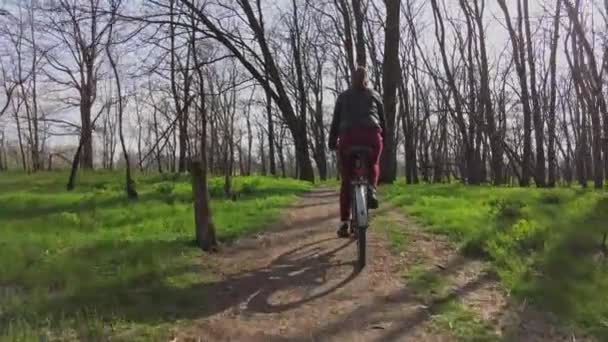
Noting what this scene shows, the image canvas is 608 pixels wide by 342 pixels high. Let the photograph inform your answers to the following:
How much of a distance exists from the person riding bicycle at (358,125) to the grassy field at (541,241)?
143 centimetres

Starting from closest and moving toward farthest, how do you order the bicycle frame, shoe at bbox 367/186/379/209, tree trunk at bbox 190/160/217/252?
the bicycle frame
shoe at bbox 367/186/379/209
tree trunk at bbox 190/160/217/252

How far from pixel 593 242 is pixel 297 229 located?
368cm

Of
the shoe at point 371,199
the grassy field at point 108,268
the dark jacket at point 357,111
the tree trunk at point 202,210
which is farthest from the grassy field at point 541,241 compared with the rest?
the tree trunk at point 202,210

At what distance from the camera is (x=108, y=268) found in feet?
18.4

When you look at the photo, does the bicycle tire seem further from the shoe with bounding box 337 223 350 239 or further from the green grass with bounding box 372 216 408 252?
the shoe with bounding box 337 223 350 239

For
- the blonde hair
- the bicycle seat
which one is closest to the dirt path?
the bicycle seat

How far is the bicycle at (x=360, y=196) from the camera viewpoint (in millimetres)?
5559

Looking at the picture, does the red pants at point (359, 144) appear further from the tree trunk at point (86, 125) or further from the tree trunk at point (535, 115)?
the tree trunk at point (535, 115)

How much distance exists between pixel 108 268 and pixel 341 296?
2.37 m

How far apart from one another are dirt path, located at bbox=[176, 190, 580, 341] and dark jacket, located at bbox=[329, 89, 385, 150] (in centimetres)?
138

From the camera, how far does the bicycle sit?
5.56 m

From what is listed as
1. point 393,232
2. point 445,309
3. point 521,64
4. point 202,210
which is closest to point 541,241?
point 393,232

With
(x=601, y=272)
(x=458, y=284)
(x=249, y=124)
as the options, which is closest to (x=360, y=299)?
(x=458, y=284)

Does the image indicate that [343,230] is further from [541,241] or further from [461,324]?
[461,324]
